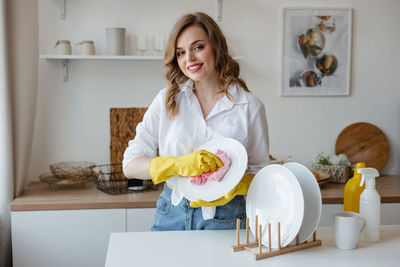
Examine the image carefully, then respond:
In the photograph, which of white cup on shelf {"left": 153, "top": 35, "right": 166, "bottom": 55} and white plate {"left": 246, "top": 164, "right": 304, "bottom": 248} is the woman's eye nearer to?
white plate {"left": 246, "top": 164, "right": 304, "bottom": 248}

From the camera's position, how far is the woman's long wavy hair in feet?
5.46

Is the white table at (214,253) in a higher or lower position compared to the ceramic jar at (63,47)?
lower

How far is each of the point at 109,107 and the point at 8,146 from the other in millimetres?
696

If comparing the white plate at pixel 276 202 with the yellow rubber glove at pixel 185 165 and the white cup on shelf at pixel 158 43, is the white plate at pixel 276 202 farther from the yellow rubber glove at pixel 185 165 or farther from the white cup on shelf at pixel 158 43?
the white cup on shelf at pixel 158 43

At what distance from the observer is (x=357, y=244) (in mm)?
1430

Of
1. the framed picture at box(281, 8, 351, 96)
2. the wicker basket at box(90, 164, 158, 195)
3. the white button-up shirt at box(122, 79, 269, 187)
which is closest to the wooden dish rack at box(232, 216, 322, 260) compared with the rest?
the white button-up shirt at box(122, 79, 269, 187)

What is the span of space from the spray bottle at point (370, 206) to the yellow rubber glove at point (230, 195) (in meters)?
0.37

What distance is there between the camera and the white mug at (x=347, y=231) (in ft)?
4.46

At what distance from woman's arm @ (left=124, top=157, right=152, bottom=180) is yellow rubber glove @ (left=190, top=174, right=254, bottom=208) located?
0.71 feet

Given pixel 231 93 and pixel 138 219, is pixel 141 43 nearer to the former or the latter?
pixel 138 219

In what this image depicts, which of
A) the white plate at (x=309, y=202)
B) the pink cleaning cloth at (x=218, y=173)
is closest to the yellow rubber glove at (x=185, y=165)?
the pink cleaning cloth at (x=218, y=173)

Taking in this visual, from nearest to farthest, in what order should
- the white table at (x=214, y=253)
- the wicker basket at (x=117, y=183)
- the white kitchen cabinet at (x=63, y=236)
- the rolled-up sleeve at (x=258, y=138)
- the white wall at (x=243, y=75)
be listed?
the white table at (x=214, y=253), the rolled-up sleeve at (x=258, y=138), the white kitchen cabinet at (x=63, y=236), the wicker basket at (x=117, y=183), the white wall at (x=243, y=75)

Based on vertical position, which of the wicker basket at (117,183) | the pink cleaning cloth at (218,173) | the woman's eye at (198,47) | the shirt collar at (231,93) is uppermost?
the woman's eye at (198,47)

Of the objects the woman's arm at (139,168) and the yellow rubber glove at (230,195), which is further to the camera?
the woman's arm at (139,168)
